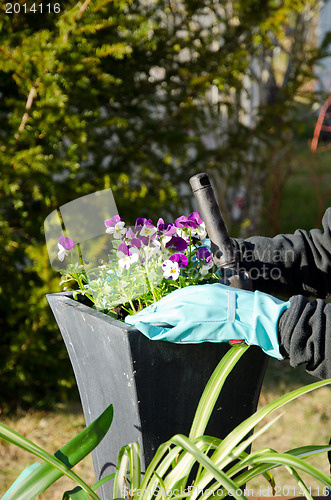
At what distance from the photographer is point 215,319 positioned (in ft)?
3.43

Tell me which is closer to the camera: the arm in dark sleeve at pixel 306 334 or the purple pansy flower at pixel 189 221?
the arm in dark sleeve at pixel 306 334

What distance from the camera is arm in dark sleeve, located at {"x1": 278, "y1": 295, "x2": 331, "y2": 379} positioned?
1.02 metres

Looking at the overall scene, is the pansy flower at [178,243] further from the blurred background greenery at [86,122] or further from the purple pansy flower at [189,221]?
the blurred background greenery at [86,122]

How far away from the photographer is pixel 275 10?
2.59m

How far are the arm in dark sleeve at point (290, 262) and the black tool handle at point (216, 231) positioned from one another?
0.15m

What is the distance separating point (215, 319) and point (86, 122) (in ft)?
5.69

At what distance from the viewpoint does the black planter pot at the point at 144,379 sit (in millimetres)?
1073

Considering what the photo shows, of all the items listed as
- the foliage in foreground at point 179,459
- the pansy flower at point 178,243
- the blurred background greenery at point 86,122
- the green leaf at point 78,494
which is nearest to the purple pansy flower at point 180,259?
the pansy flower at point 178,243

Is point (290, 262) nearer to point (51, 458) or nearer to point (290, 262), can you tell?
point (290, 262)

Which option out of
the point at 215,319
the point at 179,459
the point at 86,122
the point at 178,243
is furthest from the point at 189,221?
the point at 86,122

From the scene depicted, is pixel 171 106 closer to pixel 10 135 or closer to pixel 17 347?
pixel 10 135

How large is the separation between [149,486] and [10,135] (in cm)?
184

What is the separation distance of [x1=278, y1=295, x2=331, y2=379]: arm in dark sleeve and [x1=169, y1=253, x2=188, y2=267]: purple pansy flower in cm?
28

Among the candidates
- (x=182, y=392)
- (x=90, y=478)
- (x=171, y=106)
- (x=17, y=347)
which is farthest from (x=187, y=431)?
(x=171, y=106)
